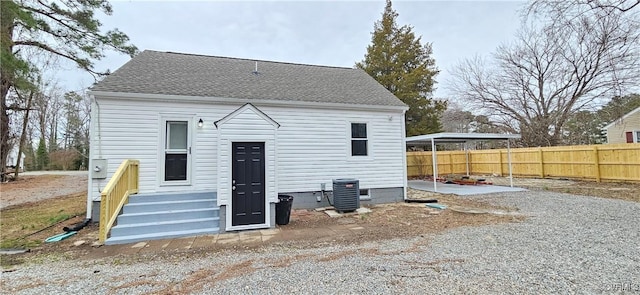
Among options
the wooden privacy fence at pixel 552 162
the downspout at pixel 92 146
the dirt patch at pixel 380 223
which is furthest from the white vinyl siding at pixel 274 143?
the wooden privacy fence at pixel 552 162

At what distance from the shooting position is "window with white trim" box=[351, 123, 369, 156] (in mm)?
8766

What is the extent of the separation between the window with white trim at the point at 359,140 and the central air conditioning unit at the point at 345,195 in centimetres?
134

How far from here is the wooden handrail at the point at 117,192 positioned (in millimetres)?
4994

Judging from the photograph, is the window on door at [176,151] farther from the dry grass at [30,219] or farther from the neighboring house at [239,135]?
the dry grass at [30,219]

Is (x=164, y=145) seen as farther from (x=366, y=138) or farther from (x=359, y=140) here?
(x=366, y=138)

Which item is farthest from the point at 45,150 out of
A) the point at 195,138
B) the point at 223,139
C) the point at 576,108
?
the point at 576,108

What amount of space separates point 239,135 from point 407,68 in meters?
18.8

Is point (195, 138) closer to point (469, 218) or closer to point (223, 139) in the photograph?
point (223, 139)

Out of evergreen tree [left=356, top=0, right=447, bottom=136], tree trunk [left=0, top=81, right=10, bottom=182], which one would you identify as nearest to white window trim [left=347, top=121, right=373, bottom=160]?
evergreen tree [left=356, top=0, right=447, bottom=136]

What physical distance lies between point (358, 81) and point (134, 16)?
973 cm

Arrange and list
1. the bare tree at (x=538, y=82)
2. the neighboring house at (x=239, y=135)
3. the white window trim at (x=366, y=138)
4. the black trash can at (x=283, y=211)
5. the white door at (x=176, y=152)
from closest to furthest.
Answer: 1. the neighboring house at (x=239, y=135)
2. the black trash can at (x=283, y=211)
3. the white door at (x=176, y=152)
4. the white window trim at (x=366, y=138)
5. the bare tree at (x=538, y=82)

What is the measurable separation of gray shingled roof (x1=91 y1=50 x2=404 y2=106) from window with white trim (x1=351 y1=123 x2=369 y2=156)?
2.58 feet

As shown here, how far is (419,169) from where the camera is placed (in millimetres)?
18719

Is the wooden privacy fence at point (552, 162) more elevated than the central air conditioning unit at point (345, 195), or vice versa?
the wooden privacy fence at point (552, 162)
